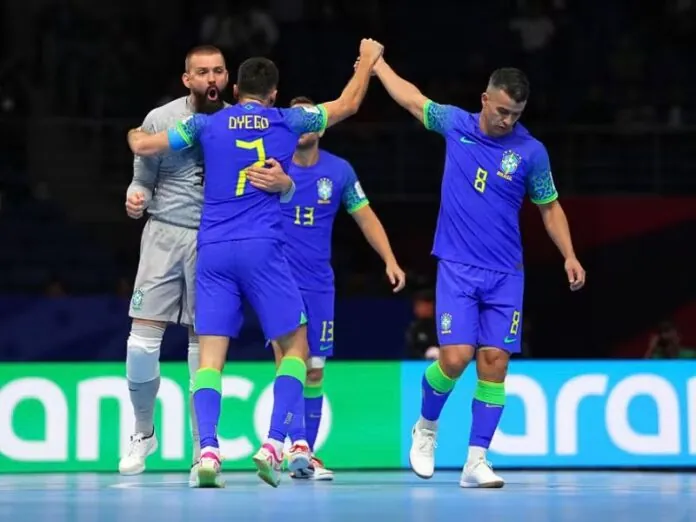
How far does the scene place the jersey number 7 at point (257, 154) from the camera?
7891 mm

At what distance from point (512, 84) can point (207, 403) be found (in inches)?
85.3

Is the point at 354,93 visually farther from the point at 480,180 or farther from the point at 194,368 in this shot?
the point at 194,368

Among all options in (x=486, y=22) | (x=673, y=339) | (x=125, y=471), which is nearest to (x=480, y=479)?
(x=125, y=471)

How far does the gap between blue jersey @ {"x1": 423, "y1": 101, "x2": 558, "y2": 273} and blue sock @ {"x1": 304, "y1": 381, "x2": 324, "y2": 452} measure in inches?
47.1

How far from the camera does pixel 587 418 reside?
10.4m

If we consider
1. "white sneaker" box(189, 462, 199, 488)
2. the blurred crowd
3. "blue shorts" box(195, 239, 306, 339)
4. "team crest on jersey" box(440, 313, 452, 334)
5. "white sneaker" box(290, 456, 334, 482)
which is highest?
the blurred crowd

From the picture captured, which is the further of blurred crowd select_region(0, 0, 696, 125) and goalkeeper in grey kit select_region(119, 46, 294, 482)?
blurred crowd select_region(0, 0, 696, 125)

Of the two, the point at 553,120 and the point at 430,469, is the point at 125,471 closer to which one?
the point at 430,469

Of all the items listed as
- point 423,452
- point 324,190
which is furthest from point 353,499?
point 324,190

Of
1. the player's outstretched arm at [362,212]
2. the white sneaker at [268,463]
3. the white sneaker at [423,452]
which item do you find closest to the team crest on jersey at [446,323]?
the white sneaker at [423,452]

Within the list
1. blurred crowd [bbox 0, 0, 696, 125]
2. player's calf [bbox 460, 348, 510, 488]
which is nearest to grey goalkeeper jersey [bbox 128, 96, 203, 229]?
player's calf [bbox 460, 348, 510, 488]

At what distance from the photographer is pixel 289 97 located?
1559 centimetres

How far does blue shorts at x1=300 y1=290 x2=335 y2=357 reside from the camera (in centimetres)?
915

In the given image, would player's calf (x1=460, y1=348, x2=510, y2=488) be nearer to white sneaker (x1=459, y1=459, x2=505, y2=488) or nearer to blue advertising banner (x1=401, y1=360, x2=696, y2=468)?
white sneaker (x1=459, y1=459, x2=505, y2=488)
